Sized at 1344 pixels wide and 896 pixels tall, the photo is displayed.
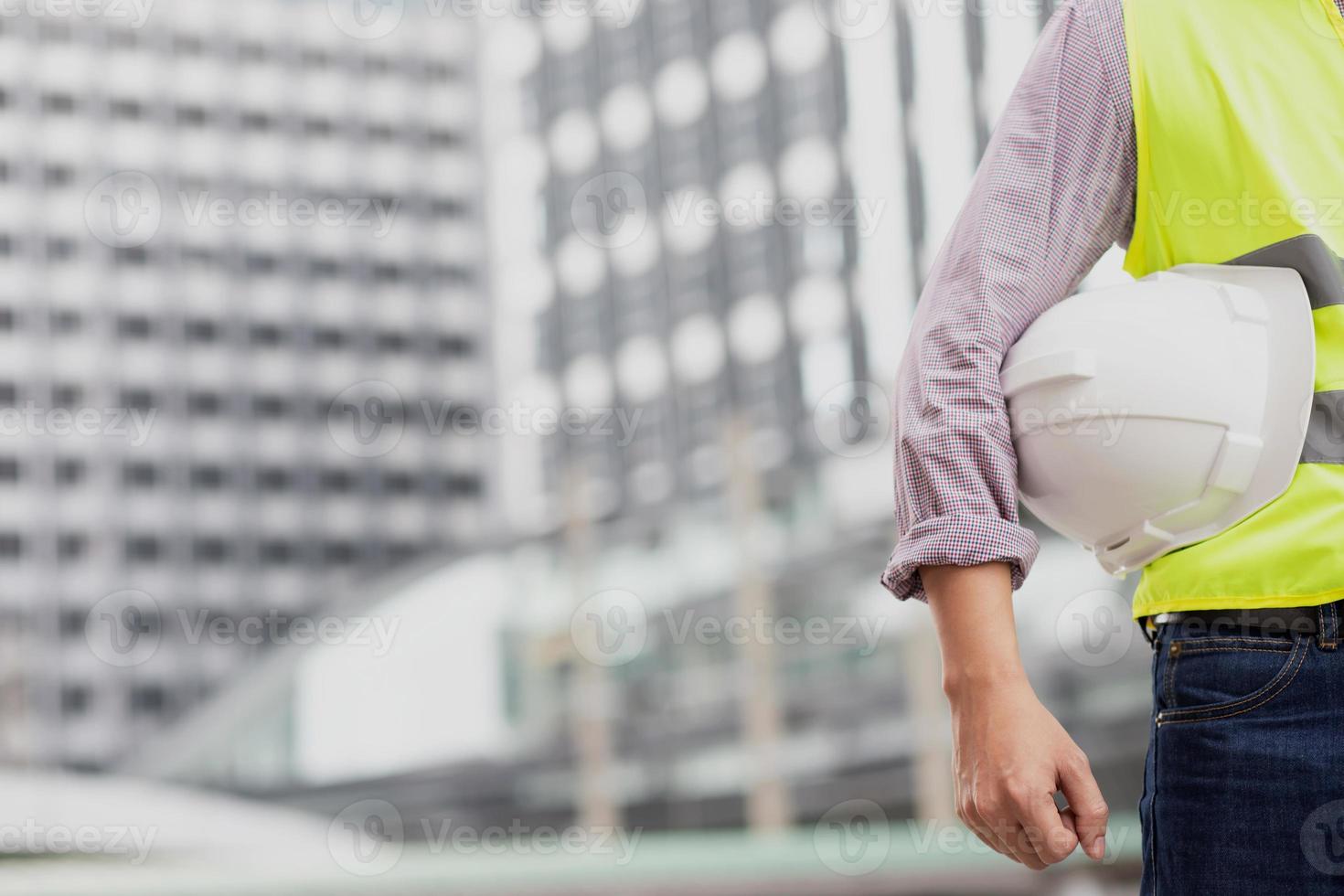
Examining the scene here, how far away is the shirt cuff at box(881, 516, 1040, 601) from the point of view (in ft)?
3.33

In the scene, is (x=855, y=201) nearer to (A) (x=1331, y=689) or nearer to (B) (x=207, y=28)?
(A) (x=1331, y=689)

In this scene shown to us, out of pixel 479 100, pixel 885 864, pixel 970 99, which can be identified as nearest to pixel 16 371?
pixel 479 100

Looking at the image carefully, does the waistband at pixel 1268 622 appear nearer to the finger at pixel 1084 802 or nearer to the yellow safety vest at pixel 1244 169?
the yellow safety vest at pixel 1244 169

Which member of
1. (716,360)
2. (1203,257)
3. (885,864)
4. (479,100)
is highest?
(479,100)

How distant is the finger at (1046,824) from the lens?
932 millimetres

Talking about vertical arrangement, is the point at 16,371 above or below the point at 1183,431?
above

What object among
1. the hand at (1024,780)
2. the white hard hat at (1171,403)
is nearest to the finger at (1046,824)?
the hand at (1024,780)

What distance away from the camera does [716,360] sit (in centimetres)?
4297

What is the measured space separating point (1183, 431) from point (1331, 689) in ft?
0.62

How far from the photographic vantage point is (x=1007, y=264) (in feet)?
3.69

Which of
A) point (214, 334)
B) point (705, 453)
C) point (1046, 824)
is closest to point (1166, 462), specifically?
point (1046, 824)

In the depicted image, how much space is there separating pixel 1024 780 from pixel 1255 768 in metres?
0.15

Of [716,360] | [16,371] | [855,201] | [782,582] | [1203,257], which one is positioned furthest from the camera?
[16,371]

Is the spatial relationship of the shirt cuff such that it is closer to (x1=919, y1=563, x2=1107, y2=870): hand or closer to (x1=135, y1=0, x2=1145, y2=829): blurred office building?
(x1=919, y1=563, x2=1107, y2=870): hand
